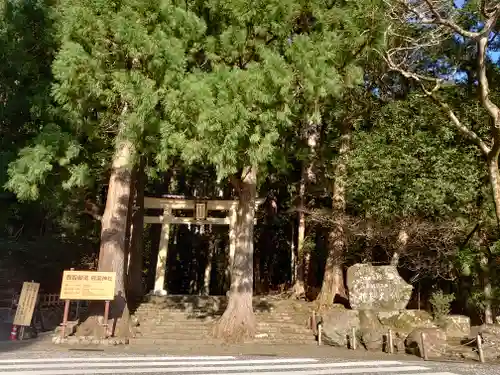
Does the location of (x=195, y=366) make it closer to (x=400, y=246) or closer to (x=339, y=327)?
(x=339, y=327)

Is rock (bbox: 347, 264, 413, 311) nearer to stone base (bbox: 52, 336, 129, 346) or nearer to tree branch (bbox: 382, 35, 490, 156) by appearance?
tree branch (bbox: 382, 35, 490, 156)

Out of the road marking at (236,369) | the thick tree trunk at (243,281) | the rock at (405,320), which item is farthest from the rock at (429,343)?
the thick tree trunk at (243,281)

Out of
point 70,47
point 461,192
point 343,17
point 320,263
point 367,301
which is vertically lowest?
point 367,301

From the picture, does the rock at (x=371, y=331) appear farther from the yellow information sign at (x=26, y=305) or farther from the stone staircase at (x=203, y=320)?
the yellow information sign at (x=26, y=305)

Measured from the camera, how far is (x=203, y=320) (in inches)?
479

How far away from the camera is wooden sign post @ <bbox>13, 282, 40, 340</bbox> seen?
9812mm

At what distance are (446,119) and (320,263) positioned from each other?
963 cm

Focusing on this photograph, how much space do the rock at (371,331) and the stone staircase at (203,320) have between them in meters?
1.46

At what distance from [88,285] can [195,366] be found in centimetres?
456

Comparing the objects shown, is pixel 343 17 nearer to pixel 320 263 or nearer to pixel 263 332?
pixel 263 332

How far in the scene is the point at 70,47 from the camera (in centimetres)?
830

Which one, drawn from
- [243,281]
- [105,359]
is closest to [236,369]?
[105,359]

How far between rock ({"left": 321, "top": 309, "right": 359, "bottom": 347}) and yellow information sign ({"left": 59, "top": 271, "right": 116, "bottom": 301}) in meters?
5.44

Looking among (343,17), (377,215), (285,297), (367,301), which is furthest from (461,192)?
(285,297)
